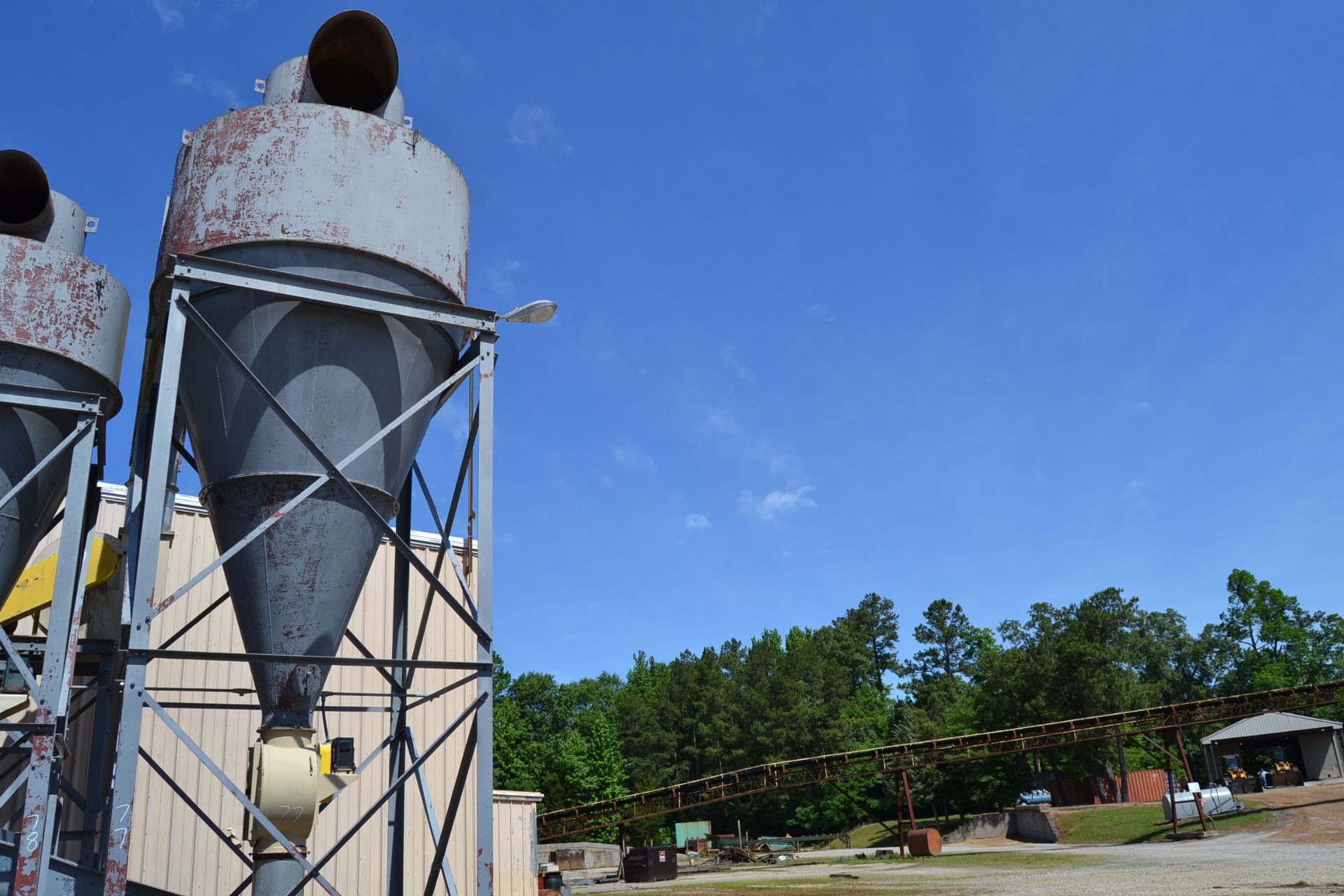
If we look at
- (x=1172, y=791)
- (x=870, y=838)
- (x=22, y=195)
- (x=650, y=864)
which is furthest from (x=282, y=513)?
(x=870, y=838)

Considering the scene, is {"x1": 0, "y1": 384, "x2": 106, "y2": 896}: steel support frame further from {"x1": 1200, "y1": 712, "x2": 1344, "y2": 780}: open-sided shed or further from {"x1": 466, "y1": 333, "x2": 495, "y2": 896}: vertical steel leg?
{"x1": 1200, "y1": 712, "x2": 1344, "y2": 780}: open-sided shed

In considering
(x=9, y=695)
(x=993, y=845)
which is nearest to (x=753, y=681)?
(x=993, y=845)

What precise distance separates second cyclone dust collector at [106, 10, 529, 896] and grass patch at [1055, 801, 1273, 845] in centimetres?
3086

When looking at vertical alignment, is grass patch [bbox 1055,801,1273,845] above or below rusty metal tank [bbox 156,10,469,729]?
below

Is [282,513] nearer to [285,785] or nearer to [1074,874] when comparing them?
[285,785]

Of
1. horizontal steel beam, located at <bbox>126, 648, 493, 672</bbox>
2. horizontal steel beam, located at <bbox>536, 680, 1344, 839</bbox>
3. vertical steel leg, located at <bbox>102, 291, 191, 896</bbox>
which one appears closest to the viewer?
vertical steel leg, located at <bbox>102, 291, 191, 896</bbox>

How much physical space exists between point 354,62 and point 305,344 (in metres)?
3.04

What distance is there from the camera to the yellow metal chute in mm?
10953

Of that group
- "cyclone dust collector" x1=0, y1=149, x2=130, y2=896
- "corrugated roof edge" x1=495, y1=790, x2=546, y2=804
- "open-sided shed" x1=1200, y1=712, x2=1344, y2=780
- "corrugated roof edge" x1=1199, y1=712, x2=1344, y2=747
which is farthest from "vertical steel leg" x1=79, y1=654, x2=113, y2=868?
"corrugated roof edge" x1=1199, y1=712, x2=1344, y2=747

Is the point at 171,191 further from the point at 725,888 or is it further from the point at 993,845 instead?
the point at 993,845

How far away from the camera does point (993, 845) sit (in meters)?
36.2

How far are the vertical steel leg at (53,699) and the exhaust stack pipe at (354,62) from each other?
13.0 ft

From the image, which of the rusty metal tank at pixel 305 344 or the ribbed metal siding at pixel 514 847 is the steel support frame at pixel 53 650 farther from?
the ribbed metal siding at pixel 514 847

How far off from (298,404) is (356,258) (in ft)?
4.49
